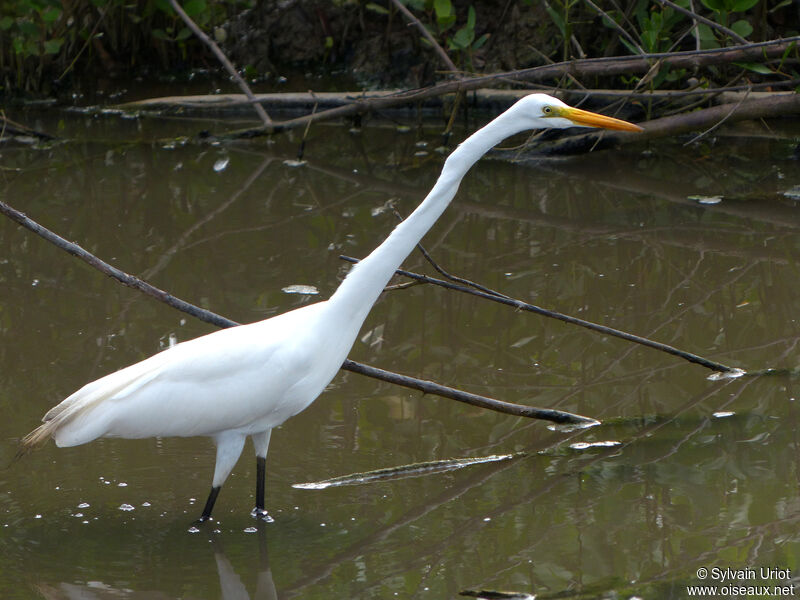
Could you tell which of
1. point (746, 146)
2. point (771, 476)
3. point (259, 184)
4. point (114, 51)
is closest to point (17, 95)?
point (114, 51)

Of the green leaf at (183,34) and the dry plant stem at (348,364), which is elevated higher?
the green leaf at (183,34)

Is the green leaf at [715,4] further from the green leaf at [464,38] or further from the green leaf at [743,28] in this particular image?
the green leaf at [464,38]

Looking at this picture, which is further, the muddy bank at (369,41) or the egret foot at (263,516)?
the muddy bank at (369,41)

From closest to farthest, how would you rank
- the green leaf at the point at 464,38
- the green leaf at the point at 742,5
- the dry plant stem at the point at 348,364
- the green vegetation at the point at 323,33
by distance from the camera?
the dry plant stem at the point at 348,364 < the green leaf at the point at 742,5 < the green leaf at the point at 464,38 < the green vegetation at the point at 323,33

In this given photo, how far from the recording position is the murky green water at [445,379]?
2900mm

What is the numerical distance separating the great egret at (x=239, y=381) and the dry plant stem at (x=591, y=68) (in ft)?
11.0

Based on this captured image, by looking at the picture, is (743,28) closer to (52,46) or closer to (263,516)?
(263,516)

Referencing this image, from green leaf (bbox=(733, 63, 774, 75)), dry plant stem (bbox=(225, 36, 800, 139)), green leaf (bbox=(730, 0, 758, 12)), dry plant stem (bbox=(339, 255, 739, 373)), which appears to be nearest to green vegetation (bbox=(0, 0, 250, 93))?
dry plant stem (bbox=(225, 36, 800, 139))

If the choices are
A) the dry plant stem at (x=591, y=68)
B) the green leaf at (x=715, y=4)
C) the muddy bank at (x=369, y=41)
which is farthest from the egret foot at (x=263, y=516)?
the muddy bank at (x=369, y=41)

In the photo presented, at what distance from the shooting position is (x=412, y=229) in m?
2.99

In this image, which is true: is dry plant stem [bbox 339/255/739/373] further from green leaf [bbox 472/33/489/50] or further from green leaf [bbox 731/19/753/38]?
green leaf [bbox 472/33/489/50]

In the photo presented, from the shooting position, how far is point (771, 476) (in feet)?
10.5

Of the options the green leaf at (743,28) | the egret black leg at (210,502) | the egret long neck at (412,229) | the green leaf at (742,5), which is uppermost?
the green leaf at (742,5)

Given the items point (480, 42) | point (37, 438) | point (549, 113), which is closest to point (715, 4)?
point (480, 42)
